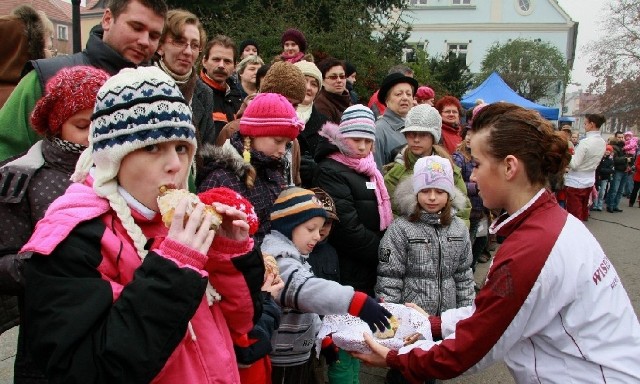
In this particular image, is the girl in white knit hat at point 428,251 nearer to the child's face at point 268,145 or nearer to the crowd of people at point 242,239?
the crowd of people at point 242,239

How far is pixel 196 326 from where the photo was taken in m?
1.64

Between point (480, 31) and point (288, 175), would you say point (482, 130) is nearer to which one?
point (288, 175)

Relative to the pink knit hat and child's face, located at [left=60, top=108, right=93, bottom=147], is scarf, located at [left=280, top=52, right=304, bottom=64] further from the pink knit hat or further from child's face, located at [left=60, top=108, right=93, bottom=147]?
child's face, located at [left=60, top=108, right=93, bottom=147]

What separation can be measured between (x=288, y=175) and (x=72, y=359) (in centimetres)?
246

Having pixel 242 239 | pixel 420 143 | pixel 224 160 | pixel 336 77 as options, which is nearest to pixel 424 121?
pixel 420 143

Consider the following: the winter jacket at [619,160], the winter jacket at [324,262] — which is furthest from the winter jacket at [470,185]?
the winter jacket at [619,160]

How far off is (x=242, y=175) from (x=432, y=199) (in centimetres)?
160

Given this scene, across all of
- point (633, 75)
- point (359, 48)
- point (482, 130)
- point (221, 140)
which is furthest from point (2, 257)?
point (633, 75)

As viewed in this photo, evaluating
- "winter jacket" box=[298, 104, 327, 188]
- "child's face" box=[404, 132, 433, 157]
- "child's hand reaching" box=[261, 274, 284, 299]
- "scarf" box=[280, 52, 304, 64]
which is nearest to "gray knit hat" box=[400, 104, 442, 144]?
"child's face" box=[404, 132, 433, 157]

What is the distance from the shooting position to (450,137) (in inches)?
269

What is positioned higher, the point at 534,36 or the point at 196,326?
the point at 534,36

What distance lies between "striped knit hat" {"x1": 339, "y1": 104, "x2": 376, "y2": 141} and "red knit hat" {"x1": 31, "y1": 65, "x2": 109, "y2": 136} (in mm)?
2422

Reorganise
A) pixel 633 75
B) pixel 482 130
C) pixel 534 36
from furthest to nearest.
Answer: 1. pixel 534 36
2. pixel 633 75
3. pixel 482 130

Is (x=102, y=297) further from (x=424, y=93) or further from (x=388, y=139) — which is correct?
(x=424, y=93)
